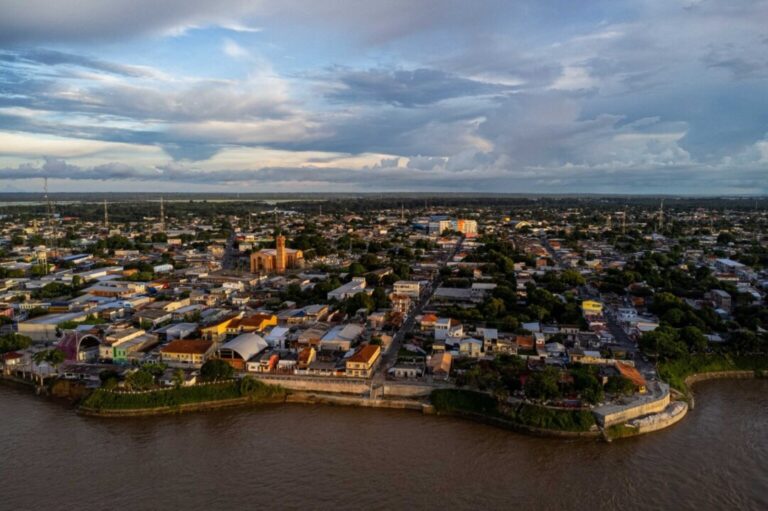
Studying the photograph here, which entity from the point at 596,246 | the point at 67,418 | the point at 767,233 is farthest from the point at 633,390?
the point at 767,233

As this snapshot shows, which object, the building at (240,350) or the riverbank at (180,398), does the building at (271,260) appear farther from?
the riverbank at (180,398)

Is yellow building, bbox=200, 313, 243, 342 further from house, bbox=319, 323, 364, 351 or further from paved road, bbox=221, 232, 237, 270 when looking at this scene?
paved road, bbox=221, 232, 237, 270

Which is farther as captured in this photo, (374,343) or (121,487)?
(374,343)

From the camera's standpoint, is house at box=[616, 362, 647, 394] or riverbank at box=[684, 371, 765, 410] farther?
riverbank at box=[684, 371, 765, 410]

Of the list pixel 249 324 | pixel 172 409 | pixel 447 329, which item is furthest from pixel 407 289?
pixel 172 409

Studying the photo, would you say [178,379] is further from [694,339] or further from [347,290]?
[694,339]

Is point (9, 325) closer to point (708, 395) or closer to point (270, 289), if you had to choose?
point (270, 289)

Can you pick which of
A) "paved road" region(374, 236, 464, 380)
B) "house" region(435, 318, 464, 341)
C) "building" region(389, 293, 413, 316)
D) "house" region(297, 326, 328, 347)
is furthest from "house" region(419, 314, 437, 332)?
"house" region(297, 326, 328, 347)
